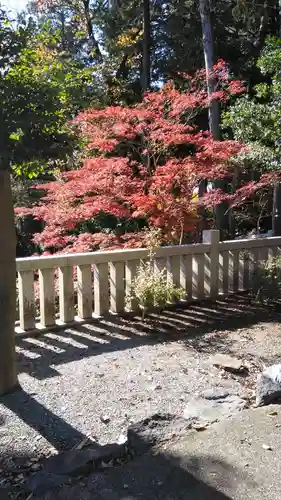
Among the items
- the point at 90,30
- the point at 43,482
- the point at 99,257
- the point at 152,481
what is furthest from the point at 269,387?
the point at 90,30

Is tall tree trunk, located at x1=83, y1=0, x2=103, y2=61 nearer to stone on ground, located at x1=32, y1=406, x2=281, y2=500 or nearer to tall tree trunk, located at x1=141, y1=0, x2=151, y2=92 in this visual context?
tall tree trunk, located at x1=141, y1=0, x2=151, y2=92

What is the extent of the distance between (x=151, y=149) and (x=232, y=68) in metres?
5.85

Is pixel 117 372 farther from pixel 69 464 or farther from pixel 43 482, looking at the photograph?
pixel 43 482

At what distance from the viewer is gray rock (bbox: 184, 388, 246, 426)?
2514 millimetres

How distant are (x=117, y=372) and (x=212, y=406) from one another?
86 cm

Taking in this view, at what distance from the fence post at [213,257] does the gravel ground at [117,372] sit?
18.6 inches

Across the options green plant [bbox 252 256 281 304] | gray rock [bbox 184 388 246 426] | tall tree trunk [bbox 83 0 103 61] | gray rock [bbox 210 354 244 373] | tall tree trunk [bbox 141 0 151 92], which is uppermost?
tall tree trunk [bbox 83 0 103 61]

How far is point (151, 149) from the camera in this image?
21.1 feet

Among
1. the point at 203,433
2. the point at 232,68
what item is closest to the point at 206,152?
the point at 203,433

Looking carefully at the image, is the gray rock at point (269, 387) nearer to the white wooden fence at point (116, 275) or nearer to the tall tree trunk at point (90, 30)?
the white wooden fence at point (116, 275)

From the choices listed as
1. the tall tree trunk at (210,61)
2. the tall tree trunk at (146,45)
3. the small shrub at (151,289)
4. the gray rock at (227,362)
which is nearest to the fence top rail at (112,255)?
the small shrub at (151,289)

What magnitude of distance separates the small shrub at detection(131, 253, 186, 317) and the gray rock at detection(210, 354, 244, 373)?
1.02 m

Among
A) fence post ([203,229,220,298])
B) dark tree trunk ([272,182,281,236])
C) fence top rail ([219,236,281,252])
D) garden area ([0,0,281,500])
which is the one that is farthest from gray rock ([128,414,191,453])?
dark tree trunk ([272,182,281,236])

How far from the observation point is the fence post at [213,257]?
512 cm
